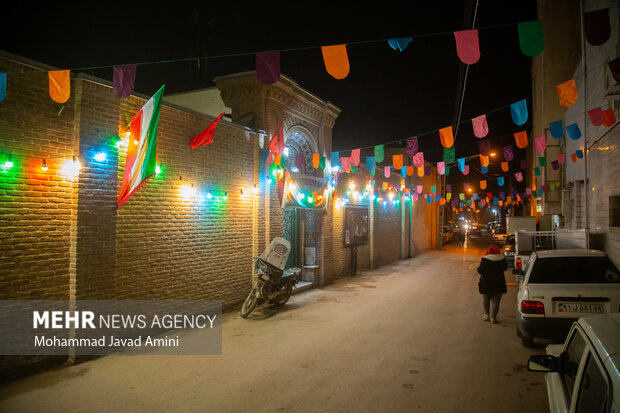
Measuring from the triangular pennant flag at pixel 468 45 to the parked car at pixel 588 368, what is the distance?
16.4 ft

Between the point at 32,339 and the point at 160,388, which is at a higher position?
the point at 32,339

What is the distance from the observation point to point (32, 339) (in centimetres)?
569

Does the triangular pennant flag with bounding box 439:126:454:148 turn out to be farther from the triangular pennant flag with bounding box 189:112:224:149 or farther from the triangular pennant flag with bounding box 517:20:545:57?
the triangular pennant flag with bounding box 189:112:224:149

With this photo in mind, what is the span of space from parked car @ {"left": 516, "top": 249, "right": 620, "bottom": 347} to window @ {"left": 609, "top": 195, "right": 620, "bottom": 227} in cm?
347

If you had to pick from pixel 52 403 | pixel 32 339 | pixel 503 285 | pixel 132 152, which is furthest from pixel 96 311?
pixel 503 285

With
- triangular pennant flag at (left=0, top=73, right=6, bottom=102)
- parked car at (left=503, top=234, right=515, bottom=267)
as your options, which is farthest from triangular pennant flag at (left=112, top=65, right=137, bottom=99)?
parked car at (left=503, top=234, right=515, bottom=267)

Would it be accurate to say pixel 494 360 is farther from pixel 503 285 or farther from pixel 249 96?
pixel 249 96

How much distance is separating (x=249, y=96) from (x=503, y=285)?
8.74 meters

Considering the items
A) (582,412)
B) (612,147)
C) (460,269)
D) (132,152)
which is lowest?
(460,269)

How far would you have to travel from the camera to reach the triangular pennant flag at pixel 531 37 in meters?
5.86

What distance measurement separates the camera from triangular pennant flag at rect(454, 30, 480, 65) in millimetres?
6203

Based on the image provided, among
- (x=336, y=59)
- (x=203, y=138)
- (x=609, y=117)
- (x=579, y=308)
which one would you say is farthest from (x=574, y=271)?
(x=203, y=138)

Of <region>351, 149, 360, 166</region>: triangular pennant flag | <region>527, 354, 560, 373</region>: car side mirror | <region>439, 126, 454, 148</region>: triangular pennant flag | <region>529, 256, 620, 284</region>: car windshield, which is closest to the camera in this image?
<region>527, 354, 560, 373</region>: car side mirror

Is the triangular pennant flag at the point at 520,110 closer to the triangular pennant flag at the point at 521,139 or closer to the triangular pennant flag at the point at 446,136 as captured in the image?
the triangular pennant flag at the point at 446,136
